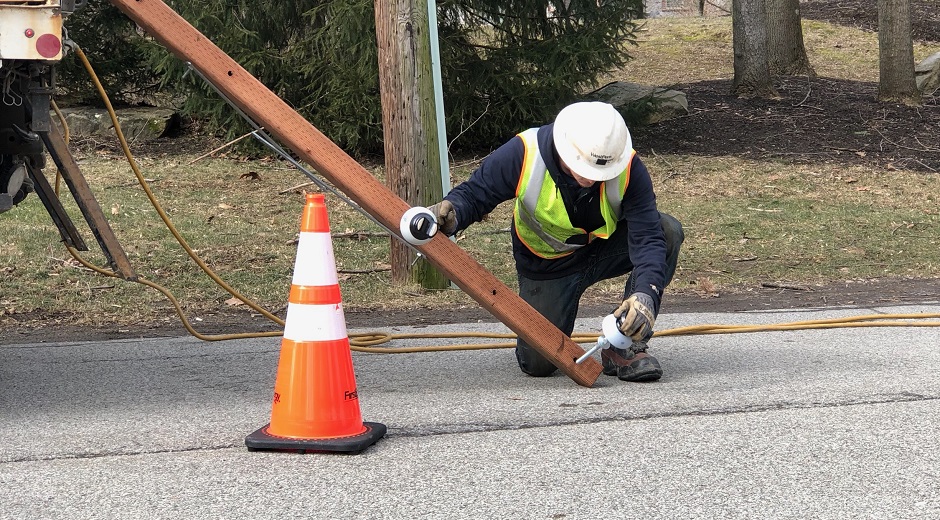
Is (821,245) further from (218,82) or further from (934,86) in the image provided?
(934,86)

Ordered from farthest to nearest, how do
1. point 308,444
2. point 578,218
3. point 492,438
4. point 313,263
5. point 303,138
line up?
point 578,218 < point 303,138 < point 492,438 < point 313,263 < point 308,444

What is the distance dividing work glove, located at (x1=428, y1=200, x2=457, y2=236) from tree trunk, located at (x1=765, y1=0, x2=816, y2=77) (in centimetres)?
1242

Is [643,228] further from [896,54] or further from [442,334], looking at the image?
[896,54]

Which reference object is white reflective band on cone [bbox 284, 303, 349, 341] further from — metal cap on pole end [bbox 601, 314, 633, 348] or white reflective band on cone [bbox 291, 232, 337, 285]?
metal cap on pole end [bbox 601, 314, 633, 348]

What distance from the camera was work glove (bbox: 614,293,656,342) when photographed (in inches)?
177

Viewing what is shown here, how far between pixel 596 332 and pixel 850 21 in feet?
60.0

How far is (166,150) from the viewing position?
43.3 feet

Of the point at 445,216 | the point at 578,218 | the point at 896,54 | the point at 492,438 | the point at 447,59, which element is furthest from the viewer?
the point at 896,54

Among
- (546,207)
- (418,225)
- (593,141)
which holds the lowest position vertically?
(546,207)

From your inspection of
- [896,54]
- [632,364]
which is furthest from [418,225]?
[896,54]

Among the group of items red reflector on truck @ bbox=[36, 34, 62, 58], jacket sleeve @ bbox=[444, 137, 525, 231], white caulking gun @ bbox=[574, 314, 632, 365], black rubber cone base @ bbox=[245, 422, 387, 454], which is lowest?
black rubber cone base @ bbox=[245, 422, 387, 454]

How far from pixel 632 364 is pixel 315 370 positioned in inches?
68.6

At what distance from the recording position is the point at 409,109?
298 inches

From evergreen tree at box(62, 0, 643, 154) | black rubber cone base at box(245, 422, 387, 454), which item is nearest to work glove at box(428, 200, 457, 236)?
black rubber cone base at box(245, 422, 387, 454)
